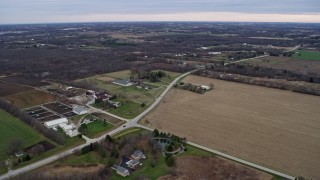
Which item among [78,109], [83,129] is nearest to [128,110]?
[78,109]

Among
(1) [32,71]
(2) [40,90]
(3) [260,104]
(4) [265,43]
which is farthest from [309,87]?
(4) [265,43]

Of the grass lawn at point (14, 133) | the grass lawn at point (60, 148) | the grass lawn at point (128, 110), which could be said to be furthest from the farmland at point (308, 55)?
the grass lawn at point (14, 133)

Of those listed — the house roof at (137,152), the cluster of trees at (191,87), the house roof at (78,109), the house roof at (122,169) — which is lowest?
the house roof at (122,169)

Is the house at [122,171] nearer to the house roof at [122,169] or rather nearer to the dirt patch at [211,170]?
the house roof at [122,169]

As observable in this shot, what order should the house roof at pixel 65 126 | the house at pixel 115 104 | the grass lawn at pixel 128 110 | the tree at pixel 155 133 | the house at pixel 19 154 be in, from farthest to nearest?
the house at pixel 115 104 < the grass lawn at pixel 128 110 < the house roof at pixel 65 126 < the tree at pixel 155 133 < the house at pixel 19 154

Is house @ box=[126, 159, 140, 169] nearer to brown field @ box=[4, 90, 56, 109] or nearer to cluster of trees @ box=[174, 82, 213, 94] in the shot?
brown field @ box=[4, 90, 56, 109]
